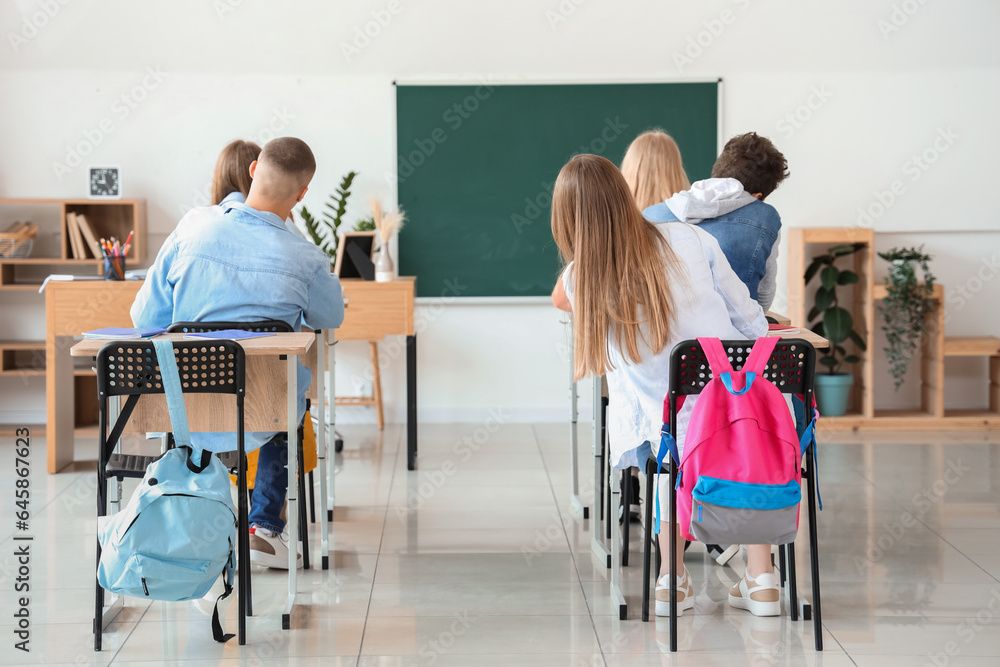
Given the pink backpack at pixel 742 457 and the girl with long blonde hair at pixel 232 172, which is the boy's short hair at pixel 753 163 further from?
the girl with long blonde hair at pixel 232 172

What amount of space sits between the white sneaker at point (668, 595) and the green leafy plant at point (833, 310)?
3.00 meters

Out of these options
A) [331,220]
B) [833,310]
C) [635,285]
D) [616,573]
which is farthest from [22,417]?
[833,310]

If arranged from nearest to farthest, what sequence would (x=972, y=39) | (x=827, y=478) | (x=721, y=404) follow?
1. (x=721, y=404)
2. (x=827, y=478)
3. (x=972, y=39)

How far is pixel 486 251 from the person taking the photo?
5.61 metres

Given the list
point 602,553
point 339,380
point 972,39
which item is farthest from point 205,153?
point 972,39

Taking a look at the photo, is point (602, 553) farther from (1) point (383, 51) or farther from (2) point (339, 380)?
(1) point (383, 51)

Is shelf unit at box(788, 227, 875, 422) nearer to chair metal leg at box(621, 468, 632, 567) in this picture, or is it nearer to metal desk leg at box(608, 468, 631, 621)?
chair metal leg at box(621, 468, 632, 567)

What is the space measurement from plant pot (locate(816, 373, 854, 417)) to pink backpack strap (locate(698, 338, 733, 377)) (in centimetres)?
346

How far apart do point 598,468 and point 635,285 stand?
0.92 meters

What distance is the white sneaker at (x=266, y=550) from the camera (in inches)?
121

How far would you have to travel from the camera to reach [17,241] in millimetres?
5164

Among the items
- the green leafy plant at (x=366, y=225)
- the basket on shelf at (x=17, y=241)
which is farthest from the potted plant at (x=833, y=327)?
the basket on shelf at (x=17, y=241)

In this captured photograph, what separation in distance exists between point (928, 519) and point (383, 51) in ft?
12.5

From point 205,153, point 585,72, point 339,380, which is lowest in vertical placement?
point 339,380
